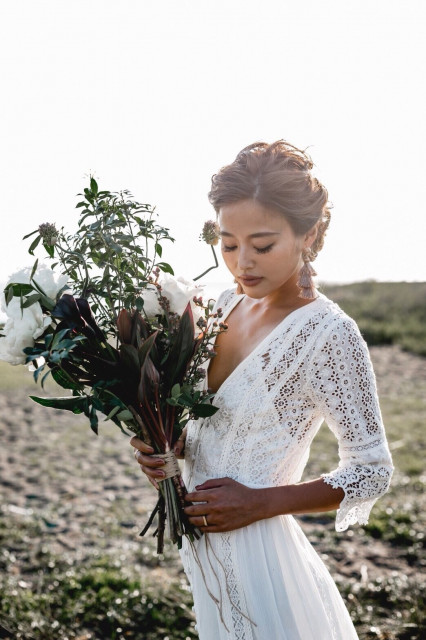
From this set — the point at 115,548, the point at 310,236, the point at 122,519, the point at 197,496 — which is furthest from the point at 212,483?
the point at 122,519

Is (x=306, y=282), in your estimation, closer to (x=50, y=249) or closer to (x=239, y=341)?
(x=239, y=341)

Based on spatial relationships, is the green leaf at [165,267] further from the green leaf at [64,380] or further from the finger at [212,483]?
the finger at [212,483]

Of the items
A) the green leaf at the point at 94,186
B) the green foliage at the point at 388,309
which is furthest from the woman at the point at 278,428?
the green foliage at the point at 388,309

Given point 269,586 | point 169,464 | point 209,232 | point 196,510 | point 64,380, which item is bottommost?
point 269,586

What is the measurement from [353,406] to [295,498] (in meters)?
0.32

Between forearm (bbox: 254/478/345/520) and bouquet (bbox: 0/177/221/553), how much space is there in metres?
0.25

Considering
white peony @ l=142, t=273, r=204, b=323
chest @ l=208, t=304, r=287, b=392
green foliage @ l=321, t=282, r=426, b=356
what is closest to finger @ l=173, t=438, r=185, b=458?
chest @ l=208, t=304, r=287, b=392

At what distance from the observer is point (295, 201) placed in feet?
6.18

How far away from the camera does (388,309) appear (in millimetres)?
15398

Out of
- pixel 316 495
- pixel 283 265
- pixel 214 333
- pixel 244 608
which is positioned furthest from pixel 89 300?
pixel 244 608

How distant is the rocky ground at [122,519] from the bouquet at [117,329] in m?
2.17

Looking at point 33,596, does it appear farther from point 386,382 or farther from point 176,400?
point 386,382

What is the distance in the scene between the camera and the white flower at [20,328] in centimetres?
170

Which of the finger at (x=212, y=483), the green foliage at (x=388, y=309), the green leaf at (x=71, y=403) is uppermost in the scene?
the green foliage at (x=388, y=309)
